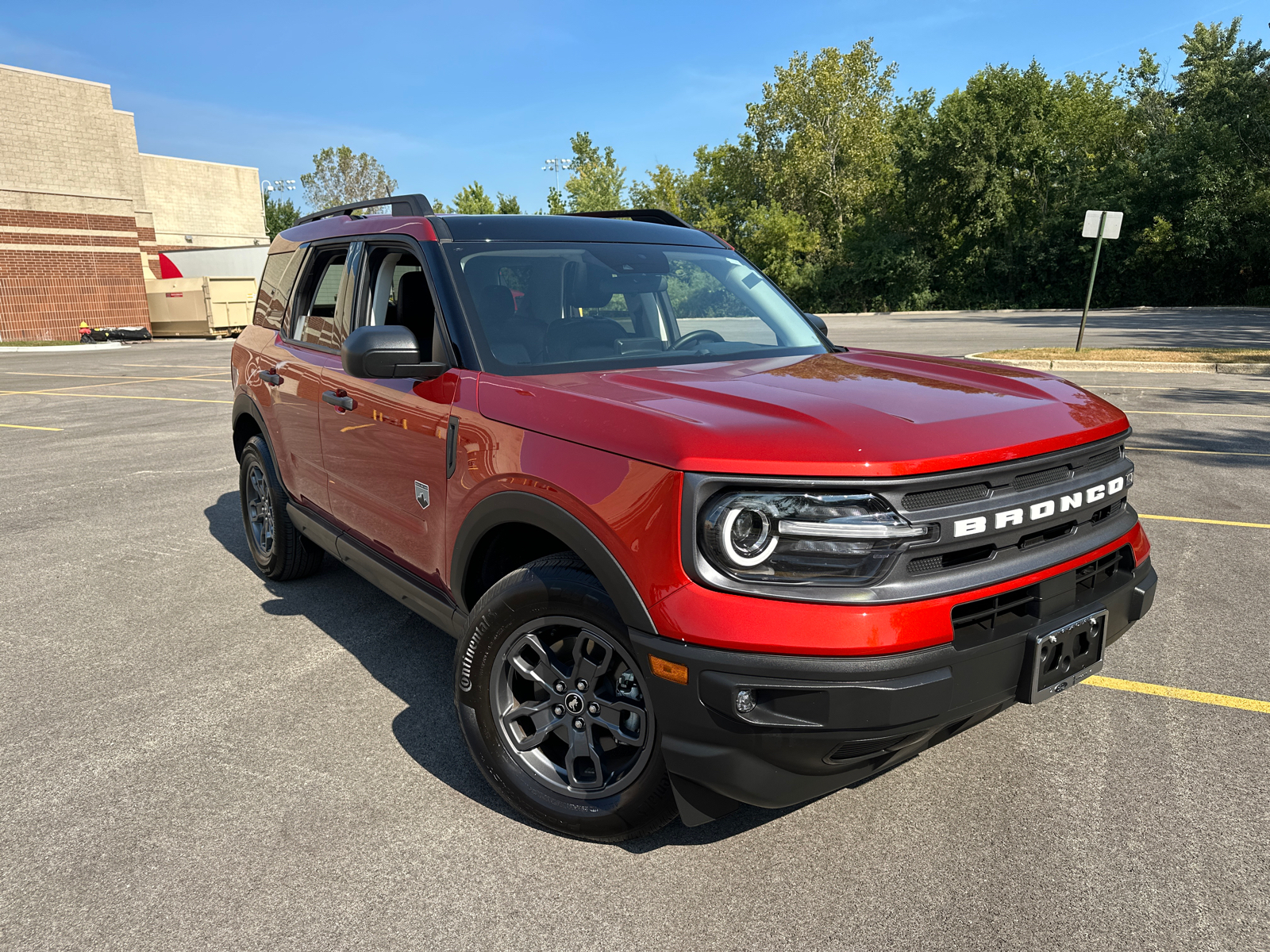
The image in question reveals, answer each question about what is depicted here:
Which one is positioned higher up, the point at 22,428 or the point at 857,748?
the point at 857,748

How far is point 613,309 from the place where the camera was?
3.62 metres

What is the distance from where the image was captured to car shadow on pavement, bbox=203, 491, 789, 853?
114 inches

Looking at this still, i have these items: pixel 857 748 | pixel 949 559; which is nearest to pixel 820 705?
pixel 857 748

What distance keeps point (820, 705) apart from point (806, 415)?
0.77 meters

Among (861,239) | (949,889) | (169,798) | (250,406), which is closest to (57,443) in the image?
(250,406)

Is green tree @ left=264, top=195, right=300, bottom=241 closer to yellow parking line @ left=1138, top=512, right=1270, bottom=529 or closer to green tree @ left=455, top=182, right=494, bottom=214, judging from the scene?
green tree @ left=455, top=182, right=494, bottom=214

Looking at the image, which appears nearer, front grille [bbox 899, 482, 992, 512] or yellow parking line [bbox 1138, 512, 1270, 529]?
front grille [bbox 899, 482, 992, 512]

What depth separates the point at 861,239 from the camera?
50.9 meters

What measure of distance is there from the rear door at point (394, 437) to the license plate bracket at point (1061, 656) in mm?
1963

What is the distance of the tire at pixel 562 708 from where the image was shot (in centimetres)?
251

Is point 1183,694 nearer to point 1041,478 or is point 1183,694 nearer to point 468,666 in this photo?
point 1041,478

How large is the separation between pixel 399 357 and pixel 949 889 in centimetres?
239

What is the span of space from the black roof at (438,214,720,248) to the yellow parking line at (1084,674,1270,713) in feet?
8.68

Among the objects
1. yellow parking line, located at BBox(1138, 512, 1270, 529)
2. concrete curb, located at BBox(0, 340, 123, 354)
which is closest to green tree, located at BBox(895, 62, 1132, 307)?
concrete curb, located at BBox(0, 340, 123, 354)
